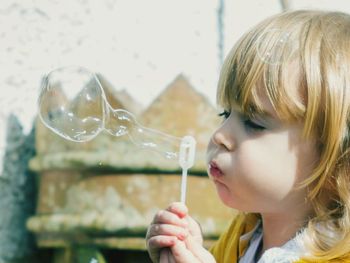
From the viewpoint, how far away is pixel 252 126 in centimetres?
131

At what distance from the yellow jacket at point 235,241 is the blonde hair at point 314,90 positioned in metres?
0.20

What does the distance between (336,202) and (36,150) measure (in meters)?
1.41

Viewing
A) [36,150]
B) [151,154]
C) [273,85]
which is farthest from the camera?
[36,150]

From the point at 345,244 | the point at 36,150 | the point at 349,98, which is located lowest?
the point at 36,150

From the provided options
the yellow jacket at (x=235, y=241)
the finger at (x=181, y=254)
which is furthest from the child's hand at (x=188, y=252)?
the yellow jacket at (x=235, y=241)

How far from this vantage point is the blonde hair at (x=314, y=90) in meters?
1.30

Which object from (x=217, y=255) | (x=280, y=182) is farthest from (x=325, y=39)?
(x=217, y=255)

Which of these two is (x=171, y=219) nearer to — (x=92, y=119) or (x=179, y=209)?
(x=179, y=209)

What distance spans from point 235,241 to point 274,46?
1.31 ft

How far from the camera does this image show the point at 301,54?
132 centimetres

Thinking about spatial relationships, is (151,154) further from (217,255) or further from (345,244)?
(345,244)

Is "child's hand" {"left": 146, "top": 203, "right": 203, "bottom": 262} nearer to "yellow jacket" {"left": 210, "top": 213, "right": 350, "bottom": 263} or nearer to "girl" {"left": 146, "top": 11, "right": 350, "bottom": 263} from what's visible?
"girl" {"left": 146, "top": 11, "right": 350, "bottom": 263}

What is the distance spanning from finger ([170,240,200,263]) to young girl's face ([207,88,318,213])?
0.12 meters

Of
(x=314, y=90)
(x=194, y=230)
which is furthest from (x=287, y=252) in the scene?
(x=314, y=90)
